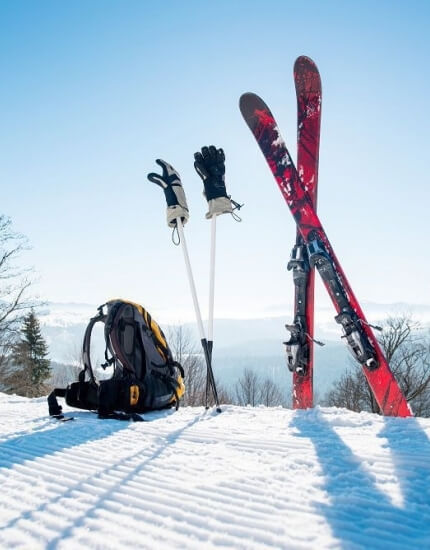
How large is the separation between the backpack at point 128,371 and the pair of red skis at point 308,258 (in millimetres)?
1622

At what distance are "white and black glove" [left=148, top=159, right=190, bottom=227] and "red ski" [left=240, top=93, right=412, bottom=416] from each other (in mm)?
1442

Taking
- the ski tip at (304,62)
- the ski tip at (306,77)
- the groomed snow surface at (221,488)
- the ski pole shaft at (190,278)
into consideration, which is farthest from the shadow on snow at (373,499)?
the ski tip at (304,62)

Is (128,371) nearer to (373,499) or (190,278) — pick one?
(190,278)

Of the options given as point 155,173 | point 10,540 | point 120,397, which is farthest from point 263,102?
point 10,540

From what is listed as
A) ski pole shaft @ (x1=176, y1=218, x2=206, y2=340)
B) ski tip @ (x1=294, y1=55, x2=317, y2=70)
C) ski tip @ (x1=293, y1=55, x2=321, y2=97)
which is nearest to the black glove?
ski pole shaft @ (x1=176, y1=218, x2=206, y2=340)

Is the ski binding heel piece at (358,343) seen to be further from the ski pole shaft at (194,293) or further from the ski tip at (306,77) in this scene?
the ski tip at (306,77)

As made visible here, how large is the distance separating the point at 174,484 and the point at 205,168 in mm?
3291

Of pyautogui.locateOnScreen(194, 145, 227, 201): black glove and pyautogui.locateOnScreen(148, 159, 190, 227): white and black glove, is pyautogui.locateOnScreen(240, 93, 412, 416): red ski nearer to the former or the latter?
pyautogui.locateOnScreen(194, 145, 227, 201): black glove

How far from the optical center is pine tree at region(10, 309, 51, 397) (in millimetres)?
21469

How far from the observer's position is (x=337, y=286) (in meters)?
4.00

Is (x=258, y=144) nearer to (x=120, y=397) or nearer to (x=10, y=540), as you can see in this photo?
(x=120, y=397)

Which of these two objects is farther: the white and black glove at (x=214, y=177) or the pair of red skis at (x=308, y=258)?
the white and black glove at (x=214, y=177)

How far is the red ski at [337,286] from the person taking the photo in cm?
379

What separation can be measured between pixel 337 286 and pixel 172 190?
84.0 inches
